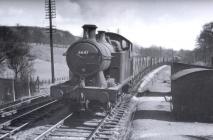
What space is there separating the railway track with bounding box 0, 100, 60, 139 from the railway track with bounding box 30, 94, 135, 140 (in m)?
0.81

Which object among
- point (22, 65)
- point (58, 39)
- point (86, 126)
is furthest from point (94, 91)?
point (58, 39)

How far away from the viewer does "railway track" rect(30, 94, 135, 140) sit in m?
8.51

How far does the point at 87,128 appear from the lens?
30.9 feet

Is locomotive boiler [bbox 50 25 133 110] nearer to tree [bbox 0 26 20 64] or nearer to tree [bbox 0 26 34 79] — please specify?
tree [bbox 0 26 34 79]

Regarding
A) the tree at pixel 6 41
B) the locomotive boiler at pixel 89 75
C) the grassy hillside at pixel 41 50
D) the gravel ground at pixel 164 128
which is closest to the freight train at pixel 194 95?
the gravel ground at pixel 164 128

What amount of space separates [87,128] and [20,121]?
3.02m

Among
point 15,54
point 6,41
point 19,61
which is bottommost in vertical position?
point 19,61

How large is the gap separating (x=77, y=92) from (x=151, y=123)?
10.9 feet

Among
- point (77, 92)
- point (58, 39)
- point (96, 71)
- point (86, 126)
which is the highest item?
point (58, 39)

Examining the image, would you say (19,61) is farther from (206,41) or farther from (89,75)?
(206,41)

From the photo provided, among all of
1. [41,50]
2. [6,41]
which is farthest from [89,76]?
[41,50]

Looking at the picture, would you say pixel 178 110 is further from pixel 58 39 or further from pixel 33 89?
pixel 58 39

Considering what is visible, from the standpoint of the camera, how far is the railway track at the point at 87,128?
851 cm

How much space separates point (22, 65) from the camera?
2214 centimetres
